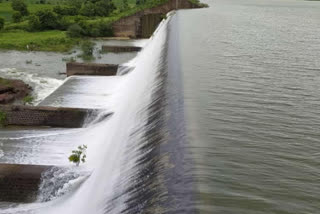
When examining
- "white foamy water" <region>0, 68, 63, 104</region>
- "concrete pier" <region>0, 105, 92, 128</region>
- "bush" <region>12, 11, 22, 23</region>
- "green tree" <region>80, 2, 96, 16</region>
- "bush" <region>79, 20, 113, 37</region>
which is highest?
"green tree" <region>80, 2, 96, 16</region>

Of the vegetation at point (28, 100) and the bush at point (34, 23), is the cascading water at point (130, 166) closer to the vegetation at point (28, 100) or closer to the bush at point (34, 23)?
the vegetation at point (28, 100)

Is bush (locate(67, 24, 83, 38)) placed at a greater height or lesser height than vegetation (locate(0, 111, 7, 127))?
greater

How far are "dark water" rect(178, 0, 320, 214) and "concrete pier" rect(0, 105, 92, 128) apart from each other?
369 centimetres

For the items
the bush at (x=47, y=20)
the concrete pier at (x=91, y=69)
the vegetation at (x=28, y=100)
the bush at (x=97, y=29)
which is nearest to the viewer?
the vegetation at (x=28, y=100)

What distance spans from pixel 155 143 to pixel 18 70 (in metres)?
16.5

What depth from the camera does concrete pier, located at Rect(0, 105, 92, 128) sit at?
43.4 feet

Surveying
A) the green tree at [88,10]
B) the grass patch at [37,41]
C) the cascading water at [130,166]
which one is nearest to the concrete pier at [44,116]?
the cascading water at [130,166]

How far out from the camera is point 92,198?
747 cm

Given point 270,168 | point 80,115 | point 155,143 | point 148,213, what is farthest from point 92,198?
point 80,115

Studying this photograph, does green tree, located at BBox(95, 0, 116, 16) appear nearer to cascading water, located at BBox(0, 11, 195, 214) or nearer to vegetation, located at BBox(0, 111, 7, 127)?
vegetation, located at BBox(0, 111, 7, 127)

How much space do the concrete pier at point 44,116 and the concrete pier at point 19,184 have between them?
449 cm

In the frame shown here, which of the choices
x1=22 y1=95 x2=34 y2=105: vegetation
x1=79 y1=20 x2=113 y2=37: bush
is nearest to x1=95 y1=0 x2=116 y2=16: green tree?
x1=79 y1=20 x2=113 y2=37: bush

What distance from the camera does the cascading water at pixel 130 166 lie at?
5.77 metres

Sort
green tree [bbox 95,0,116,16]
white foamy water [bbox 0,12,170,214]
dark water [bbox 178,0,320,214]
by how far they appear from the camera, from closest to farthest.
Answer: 1. dark water [bbox 178,0,320,214]
2. white foamy water [bbox 0,12,170,214]
3. green tree [bbox 95,0,116,16]
